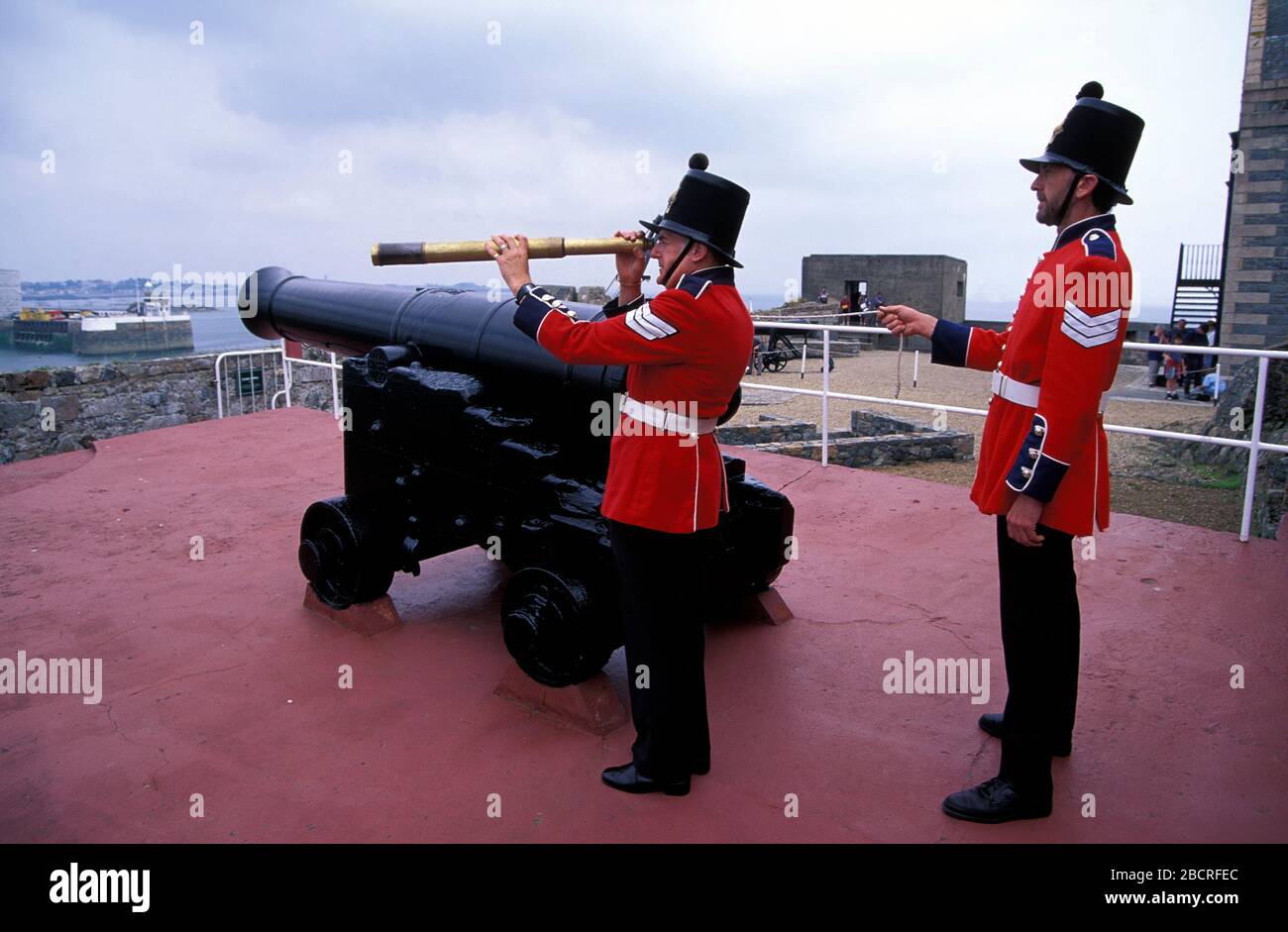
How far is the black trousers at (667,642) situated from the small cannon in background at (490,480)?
0.23m

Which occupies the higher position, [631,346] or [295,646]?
[631,346]

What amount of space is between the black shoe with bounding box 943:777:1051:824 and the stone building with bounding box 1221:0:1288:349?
19930mm

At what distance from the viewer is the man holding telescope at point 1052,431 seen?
2176 mm

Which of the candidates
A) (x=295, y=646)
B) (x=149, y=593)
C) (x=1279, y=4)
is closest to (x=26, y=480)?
(x=149, y=593)

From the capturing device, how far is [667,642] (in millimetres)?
2592

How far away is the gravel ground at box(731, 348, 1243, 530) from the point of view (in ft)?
28.2

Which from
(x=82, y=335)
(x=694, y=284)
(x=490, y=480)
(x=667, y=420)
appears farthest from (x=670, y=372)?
(x=82, y=335)

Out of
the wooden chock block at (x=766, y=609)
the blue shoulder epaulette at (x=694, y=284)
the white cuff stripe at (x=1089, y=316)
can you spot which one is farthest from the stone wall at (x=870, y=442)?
the white cuff stripe at (x=1089, y=316)

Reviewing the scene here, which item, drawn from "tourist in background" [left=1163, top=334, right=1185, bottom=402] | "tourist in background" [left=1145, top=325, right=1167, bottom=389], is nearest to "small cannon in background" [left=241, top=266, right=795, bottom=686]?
"tourist in background" [left=1163, top=334, right=1185, bottom=402]

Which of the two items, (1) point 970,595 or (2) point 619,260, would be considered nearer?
(2) point 619,260

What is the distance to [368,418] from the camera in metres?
3.57

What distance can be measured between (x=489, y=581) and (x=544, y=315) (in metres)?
1.89

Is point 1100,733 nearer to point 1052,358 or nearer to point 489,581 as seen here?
point 1052,358

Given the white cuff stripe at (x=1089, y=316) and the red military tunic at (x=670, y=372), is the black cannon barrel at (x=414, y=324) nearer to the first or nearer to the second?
the red military tunic at (x=670, y=372)
